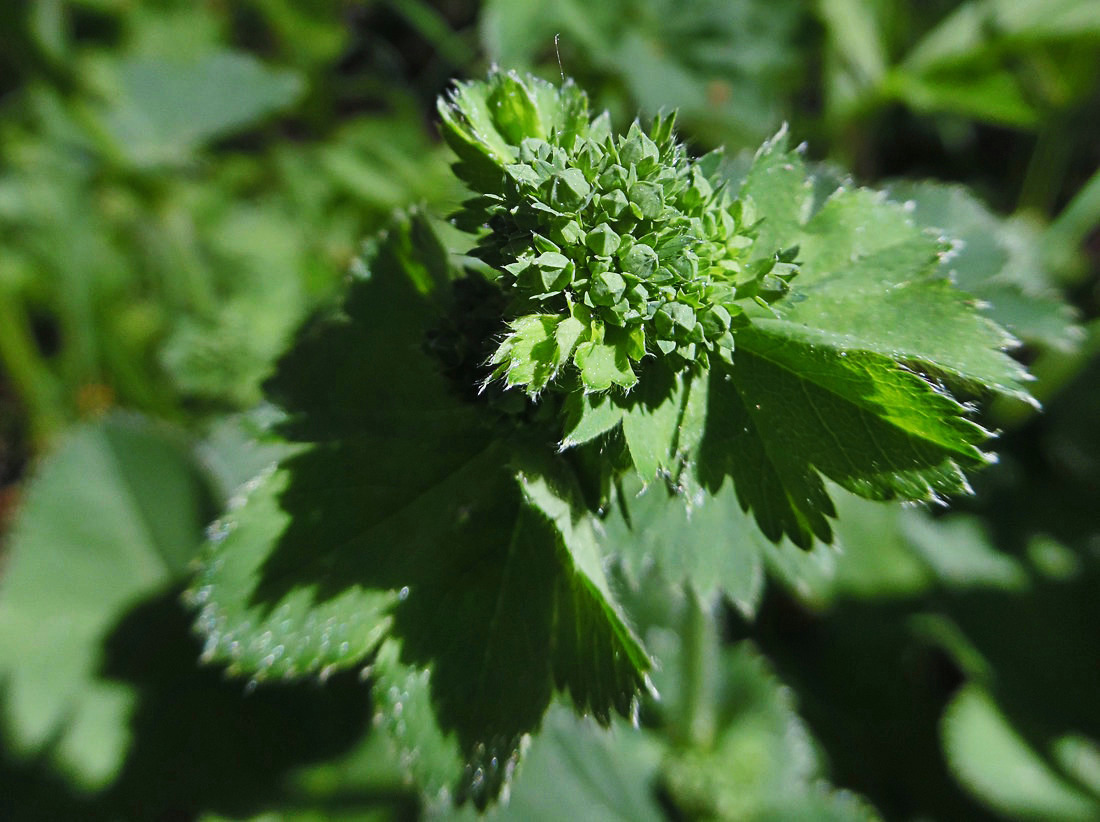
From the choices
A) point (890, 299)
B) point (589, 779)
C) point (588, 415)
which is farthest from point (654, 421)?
point (589, 779)

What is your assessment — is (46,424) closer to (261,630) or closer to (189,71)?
(189,71)

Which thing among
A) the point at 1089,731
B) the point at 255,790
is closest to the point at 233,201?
the point at 255,790

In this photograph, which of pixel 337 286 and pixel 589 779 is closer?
pixel 589 779

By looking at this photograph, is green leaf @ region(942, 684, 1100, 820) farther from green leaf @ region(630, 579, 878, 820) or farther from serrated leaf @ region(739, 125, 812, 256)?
serrated leaf @ region(739, 125, 812, 256)

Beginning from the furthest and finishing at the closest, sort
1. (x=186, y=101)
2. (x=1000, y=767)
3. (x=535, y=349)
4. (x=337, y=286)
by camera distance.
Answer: (x=186, y=101)
(x=337, y=286)
(x=1000, y=767)
(x=535, y=349)

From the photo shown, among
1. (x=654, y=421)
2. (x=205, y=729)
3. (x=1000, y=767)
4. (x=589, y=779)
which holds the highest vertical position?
(x=654, y=421)

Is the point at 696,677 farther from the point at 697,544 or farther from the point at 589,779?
the point at 697,544
